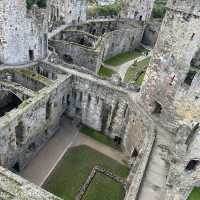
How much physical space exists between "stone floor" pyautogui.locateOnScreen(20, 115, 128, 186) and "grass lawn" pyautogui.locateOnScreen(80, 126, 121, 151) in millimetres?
501

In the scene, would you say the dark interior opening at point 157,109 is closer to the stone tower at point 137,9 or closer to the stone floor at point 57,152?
the stone floor at point 57,152

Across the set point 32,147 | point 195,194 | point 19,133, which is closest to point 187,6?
point 195,194

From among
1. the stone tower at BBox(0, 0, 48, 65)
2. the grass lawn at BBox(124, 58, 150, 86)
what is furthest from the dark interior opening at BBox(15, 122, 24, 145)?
the grass lawn at BBox(124, 58, 150, 86)

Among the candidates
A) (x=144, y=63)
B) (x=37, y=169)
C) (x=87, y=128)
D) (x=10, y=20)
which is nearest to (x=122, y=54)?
(x=144, y=63)

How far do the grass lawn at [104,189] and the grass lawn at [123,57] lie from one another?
80.2ft

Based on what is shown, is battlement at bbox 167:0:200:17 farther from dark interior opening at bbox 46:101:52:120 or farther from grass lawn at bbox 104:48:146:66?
grass lawn at bbox 104:48:146:66

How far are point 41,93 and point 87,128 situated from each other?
26.2 feet

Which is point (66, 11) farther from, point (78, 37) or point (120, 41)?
point (120, 41)

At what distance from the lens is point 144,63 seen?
46.2 metres

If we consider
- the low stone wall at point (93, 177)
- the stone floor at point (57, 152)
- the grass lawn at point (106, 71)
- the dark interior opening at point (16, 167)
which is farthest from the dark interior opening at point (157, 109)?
the grass lawn at point (106, 71)

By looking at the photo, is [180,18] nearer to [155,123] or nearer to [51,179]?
[155,123]

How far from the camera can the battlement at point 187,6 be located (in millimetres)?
20220

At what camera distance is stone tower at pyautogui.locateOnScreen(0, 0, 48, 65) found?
26.3 m

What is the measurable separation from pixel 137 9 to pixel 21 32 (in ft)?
105
